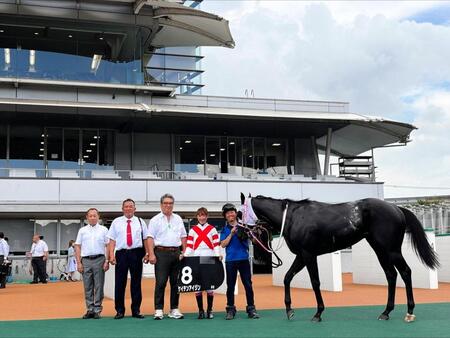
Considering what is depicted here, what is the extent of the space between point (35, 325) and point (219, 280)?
290cm

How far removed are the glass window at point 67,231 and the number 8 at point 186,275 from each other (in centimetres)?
1786

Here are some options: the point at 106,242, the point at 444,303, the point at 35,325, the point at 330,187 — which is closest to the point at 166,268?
the point at 106,242

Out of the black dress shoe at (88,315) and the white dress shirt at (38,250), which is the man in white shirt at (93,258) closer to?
the black dress shoe at (88,315)

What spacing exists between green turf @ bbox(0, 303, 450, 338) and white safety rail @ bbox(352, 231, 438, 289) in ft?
18.0

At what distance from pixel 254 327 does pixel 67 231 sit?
780 inches

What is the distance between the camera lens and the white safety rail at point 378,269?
50.4ft

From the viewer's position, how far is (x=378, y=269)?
17188 mm

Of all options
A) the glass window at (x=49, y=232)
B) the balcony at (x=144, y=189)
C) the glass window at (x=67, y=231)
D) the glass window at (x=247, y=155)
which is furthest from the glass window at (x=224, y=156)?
the glass window at (x=49, y=232)

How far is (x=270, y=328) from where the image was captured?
8.16 m

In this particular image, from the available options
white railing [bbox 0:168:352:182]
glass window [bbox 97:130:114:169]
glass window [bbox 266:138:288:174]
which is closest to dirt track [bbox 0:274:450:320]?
white railing [bbox 0:168:352:182]

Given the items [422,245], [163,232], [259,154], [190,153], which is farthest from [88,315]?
[259,154]

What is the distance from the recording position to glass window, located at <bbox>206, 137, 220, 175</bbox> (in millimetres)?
31328

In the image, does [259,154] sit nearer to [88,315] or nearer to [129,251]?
[129,251]

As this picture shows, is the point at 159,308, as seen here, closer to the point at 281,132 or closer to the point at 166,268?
the point at 166,268
